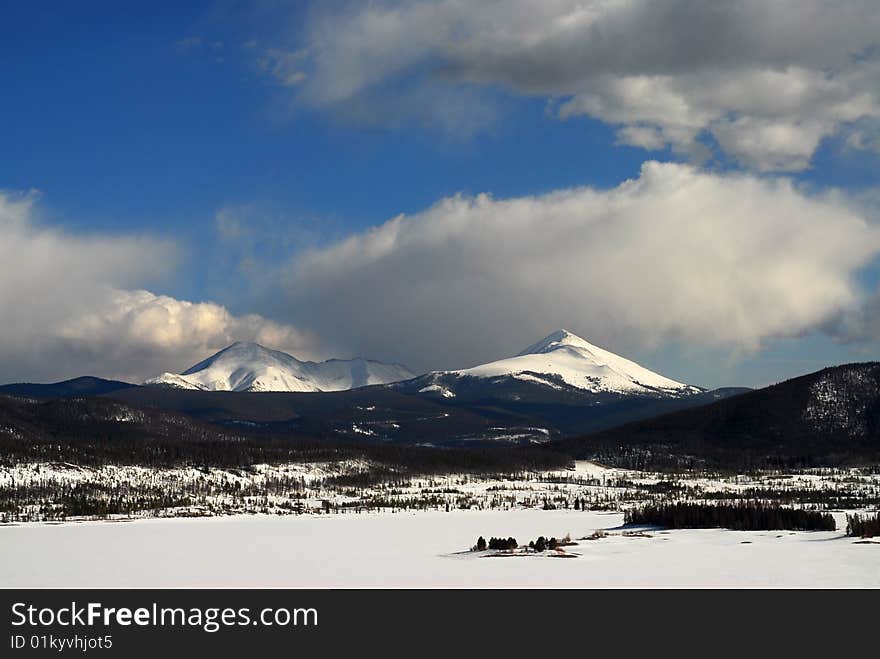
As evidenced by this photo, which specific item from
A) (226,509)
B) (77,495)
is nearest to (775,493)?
(226,509)

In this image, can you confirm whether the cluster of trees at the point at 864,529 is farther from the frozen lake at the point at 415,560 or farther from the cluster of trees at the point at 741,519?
the cluster of trees at the point at 741,519

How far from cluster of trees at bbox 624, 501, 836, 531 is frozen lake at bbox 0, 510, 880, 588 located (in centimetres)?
427

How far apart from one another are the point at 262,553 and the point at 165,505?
8606 centimetres

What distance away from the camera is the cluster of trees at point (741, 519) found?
70562 mm

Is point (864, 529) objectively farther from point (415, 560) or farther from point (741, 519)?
point (415, 560)

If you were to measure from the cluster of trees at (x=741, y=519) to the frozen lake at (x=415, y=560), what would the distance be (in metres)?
4.27

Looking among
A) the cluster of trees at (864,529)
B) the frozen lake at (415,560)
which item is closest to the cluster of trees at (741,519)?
the frozen lake at (415,560)

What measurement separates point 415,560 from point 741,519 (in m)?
32.2

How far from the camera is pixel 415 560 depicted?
52.2m

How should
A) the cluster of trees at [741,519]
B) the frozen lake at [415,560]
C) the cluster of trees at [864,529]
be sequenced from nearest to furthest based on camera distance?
the frozen lake at [415,560], the cluster of trees at [864,529], the cluster of trees at [741,519]

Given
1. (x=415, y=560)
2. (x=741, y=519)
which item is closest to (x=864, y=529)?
(x=741, y=519)
